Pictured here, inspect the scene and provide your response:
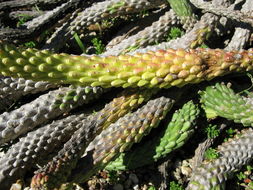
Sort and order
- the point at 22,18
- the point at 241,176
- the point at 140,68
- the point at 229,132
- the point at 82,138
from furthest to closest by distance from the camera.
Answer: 1. the point at 22,18
2. the point at 229,132
3. the point at 241,176
4. the point at 82,138
5. the point at 140,68

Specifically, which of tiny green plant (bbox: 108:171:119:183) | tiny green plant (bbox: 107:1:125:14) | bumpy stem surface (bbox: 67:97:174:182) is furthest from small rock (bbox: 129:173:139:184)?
tiny green plant (bbox: 107:1:125:14)

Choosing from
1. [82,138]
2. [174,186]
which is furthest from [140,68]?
Answer: [174,186]

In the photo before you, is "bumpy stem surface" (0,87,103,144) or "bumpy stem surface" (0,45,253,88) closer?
"bumpy stem surface" (0,45,253,88)

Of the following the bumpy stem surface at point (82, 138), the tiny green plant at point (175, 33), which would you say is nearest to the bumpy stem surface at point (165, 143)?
the bumpy stem surface at point (82, 138)

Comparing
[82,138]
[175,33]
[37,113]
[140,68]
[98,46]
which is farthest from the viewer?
[98,46]

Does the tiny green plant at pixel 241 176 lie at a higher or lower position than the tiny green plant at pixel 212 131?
lower

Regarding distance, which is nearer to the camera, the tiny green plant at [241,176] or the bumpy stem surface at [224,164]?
the bumpy stem surface at [224,164]

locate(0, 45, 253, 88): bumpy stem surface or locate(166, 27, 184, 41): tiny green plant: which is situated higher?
locate(0, 45, 253, 88): bumpy stem surface

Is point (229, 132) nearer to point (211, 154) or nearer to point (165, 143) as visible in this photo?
point (211, 154)

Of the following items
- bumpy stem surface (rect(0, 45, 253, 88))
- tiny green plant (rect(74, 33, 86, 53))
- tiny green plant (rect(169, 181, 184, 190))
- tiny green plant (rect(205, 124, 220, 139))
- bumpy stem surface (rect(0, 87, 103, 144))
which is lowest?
tiny green plant (rect(169, 181, 184, 190))

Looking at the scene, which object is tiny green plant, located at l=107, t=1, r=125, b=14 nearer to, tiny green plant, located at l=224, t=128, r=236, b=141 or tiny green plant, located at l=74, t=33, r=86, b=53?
tiny green plant, located at l=74, t=33, r=86, b=53

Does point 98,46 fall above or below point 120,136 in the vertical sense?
above

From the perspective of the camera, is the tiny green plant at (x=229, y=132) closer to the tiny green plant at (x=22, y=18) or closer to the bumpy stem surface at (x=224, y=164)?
the bumpy stem surface at (x=224, y=164)
